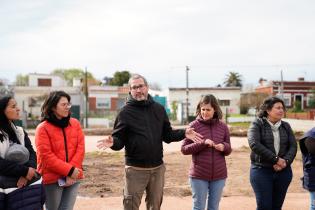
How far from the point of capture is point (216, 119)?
5023 mm

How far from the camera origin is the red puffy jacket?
14.4ft

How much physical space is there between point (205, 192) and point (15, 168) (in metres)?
2.13

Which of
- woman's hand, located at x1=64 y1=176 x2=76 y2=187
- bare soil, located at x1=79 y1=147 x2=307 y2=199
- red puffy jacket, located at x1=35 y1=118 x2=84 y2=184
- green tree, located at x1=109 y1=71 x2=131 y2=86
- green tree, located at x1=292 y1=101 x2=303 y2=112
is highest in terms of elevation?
green tree, located at x1=109 y1=71 x2=131 y2=86

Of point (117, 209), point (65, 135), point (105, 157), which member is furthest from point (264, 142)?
point (105, 157)

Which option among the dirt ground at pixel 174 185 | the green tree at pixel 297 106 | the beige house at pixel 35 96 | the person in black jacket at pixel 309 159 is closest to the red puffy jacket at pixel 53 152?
the dirt ground at pixel 174 185

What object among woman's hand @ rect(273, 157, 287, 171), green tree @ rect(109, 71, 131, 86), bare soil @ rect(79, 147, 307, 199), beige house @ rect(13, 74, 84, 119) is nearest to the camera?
woman's hand @ rect(273, 157, 287, 171)

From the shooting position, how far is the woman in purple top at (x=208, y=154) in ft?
15.9

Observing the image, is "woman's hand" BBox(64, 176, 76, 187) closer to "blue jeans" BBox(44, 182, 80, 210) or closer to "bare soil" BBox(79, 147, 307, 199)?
"blue jeans" BBox(44, 182, 80, 210)

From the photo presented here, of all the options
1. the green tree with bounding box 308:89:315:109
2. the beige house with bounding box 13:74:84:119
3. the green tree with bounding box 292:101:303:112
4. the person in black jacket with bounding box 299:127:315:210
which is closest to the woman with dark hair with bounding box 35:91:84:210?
the person in black jacket with bounding box 299:127:315:210

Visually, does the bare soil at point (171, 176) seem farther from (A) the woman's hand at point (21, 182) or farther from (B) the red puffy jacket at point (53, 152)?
(A) the woman's hand at point (21, 182)

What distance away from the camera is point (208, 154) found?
16.1 ft

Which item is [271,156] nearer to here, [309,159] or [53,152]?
[309,159]

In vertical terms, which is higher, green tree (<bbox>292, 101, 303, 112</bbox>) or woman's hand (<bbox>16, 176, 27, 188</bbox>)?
woman's hand (<bbox>16, 176, 27, 188</bbox>)

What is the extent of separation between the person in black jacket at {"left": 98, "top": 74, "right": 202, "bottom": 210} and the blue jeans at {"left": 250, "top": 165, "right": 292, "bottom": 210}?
109cm
